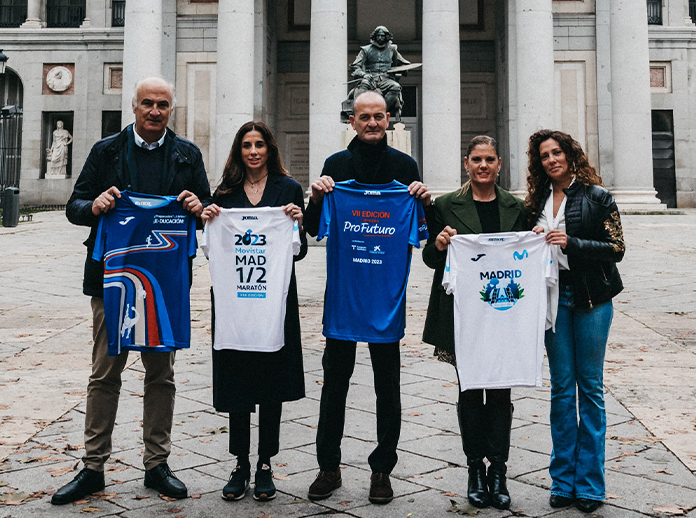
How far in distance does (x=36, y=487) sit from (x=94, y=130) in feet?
102

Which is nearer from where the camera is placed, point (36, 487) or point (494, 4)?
point (36, 487)

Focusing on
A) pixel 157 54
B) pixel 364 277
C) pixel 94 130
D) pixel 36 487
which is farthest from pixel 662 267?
pixel 94 130

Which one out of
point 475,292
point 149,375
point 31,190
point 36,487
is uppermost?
point 31,190

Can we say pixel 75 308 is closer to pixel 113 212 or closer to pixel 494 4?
pixel 113 212

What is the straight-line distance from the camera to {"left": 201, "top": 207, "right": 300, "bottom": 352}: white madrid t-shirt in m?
4.58

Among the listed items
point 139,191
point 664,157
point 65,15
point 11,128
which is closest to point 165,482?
point 139,191

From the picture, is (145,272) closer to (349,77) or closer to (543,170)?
(543,170)

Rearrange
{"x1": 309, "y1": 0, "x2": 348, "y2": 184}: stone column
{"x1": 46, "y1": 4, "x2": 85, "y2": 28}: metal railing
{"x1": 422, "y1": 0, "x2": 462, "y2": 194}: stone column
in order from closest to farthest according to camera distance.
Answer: {"x1": 309, "y1": 0, "x2": 348, "y2": 184}: stone column < {"x1": 422, "y1": 0, "x2": 462, "y2": 194}: stone column < {"x1": 46, "y1": 4, "x2": 85, "y2": 28}: metal railing

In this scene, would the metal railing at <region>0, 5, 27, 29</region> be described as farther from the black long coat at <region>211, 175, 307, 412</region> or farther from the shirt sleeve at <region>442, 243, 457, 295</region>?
the shirt sleeve at <region>442, 243, 457, 295</region>

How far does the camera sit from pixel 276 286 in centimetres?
459

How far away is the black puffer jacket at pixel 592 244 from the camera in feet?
14.0

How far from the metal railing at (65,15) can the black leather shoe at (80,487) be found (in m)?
34.4

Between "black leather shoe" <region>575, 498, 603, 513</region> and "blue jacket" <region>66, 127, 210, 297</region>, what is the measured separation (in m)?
2.93

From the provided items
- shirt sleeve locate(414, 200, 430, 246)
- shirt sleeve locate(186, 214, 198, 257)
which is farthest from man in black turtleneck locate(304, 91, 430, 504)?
shirt sleeve locate(186, 214, 198, 257)
